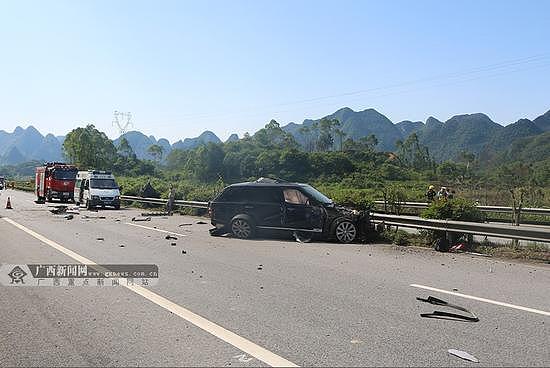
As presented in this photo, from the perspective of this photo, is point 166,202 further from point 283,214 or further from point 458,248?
point 458,248

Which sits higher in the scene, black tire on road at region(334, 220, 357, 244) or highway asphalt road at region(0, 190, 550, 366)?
black tire on road at region(334, 220, 357, 244)

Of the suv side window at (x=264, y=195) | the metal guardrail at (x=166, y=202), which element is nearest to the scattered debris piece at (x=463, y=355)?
the suv side window at (x=264, y=195)

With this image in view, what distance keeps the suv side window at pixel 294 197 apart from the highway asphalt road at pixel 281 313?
302cm

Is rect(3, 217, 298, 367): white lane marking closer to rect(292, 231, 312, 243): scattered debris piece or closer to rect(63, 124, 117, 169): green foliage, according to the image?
rect(292, 231, 312, 243): scattered debris piece

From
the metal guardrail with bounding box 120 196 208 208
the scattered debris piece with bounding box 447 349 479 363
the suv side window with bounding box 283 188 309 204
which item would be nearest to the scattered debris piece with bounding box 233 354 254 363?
the scattered debris piece with bounding box 447 349 479 363

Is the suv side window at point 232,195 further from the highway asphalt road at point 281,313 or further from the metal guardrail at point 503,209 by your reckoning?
the metal guardrail at point 503,209

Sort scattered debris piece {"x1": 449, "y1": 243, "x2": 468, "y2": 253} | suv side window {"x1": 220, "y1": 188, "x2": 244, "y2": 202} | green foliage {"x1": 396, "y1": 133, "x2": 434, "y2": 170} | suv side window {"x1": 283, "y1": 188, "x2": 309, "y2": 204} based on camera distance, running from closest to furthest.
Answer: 1. scattered debris piece {"x1": 449, "y1": 243, "x2": 468, "y2": 253}
2. suv side window {"x1": 283, "y1": 188, "x2": 309, "y2": 204}
3. suv side window {"x1": 220, "y1": 188, "x2": 244, "y2": 202}
4. green foliage {"x1": 396, "y1": 133, "x2": 434, "y2": 170}

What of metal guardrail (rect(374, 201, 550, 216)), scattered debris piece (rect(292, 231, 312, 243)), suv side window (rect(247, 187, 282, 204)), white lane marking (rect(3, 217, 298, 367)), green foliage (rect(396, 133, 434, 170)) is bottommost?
white lane marking (rect(3, 217, 298, 367))

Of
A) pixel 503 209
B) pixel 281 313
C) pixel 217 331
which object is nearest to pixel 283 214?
pixel 281 313

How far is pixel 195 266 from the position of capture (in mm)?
9867

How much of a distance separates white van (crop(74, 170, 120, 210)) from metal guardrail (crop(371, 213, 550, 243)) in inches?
759

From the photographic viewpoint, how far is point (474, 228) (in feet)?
39.1

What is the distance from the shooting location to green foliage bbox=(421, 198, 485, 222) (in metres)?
13.0

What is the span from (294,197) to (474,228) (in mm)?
4697
